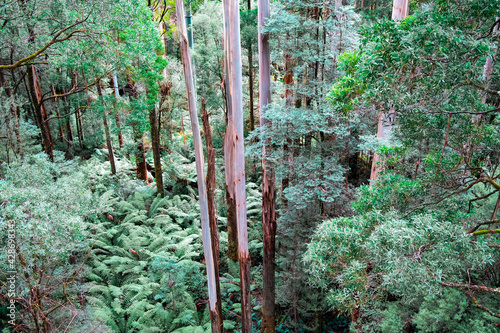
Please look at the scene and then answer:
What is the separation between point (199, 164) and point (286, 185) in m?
3.12

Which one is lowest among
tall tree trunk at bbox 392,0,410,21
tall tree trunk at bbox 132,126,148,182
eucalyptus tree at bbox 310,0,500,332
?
tall tree trunk at bbox 132,126,148,182

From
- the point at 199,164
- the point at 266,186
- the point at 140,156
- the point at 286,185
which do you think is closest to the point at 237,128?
the point at 199,164

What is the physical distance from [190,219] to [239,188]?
19.8ft

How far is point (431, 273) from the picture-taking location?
2.51 metres

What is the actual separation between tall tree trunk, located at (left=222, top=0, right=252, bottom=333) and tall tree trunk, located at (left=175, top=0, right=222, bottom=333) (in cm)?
61

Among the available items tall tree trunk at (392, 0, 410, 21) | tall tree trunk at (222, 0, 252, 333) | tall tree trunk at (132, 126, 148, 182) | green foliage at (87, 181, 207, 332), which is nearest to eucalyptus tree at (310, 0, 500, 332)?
tall tree trunk at (222, 0, 252, 333)

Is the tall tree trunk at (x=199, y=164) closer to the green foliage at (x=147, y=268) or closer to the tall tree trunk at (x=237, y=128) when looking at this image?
the tall tree trunk at (x=237, y=128)

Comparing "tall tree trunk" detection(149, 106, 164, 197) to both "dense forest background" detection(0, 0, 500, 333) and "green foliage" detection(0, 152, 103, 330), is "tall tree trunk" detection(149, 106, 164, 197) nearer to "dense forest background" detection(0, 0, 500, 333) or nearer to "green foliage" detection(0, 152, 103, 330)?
"dense forest background" detection(0, 0, 500, 333)

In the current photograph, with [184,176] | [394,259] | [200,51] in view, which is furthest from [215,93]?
[394,259]

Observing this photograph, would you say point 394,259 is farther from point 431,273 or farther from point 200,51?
point 200,51

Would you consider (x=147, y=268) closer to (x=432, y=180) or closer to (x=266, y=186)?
(x=266, y=186)

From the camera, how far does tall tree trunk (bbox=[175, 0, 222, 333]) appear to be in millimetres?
4289

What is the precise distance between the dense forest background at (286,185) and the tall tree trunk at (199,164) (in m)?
0.04

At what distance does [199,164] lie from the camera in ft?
15.0
